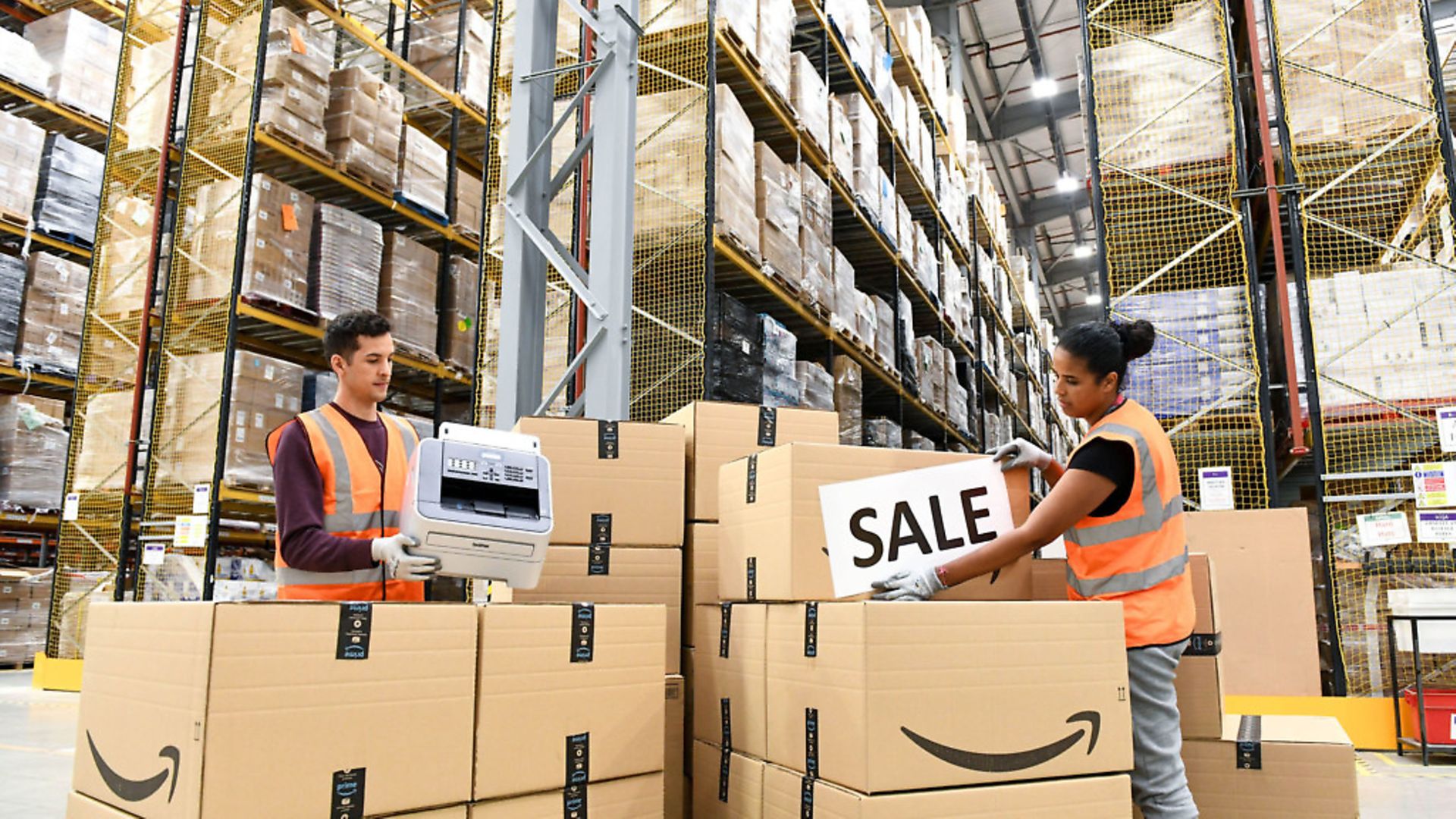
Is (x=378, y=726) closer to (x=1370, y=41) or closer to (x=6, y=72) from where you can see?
(x=1370, y=41)

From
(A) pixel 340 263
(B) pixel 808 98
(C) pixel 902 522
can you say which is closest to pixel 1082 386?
(C) pixel 902 522

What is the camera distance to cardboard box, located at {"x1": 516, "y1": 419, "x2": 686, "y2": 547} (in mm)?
3402

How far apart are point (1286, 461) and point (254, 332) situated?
302 inches

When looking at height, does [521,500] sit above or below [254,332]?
below

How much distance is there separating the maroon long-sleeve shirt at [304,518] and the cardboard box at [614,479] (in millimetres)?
697

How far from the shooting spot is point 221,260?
23.4 ft

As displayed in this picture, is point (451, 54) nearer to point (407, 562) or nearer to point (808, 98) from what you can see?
point (808, 98)

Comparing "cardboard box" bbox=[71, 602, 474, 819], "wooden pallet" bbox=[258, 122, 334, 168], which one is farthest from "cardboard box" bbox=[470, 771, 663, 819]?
"wooden pallet" bbox=[258, 122, 334, 168]

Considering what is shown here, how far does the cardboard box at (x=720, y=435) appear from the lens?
366 cm

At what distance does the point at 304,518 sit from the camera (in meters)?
2.83

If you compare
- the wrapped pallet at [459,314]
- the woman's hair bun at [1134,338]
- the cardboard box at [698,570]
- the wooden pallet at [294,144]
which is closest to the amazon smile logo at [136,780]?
the cardboard box at [698,570]

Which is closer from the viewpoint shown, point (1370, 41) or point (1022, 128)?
point (1370, 41)

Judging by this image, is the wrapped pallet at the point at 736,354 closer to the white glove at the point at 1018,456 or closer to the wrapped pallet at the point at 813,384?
the wrapped pallet at the point at 813,384

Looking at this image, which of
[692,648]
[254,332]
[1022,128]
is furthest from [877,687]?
[1022,128]
